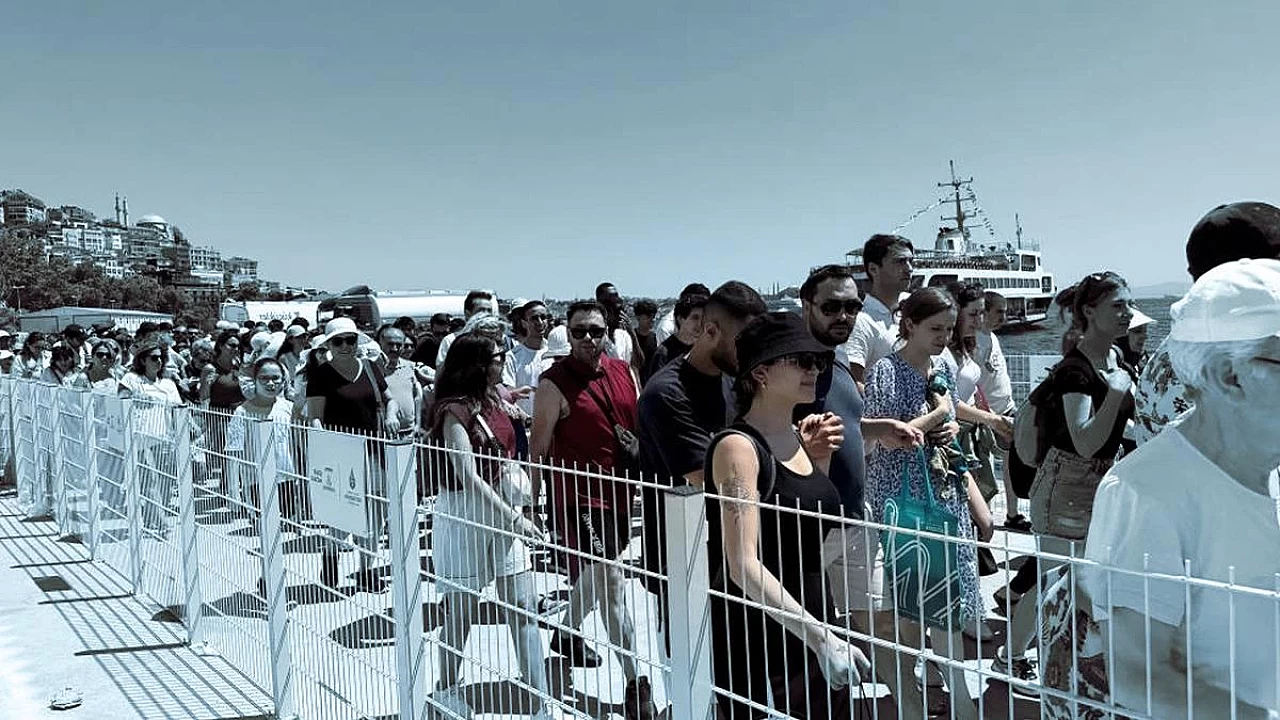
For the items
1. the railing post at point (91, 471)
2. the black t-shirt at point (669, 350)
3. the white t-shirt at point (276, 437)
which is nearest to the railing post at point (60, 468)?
the railing post at point (91, 471)

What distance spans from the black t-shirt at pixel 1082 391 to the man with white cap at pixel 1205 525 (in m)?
2.07

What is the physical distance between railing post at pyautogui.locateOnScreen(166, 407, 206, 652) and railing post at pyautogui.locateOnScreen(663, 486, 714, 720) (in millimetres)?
3927

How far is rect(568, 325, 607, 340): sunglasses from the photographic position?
404 centimetres

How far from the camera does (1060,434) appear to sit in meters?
3.47

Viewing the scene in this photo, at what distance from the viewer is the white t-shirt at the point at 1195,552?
1236mm

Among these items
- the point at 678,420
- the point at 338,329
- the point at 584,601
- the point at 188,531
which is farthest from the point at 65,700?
the point at 678,420

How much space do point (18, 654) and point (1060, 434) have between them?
5485 mm

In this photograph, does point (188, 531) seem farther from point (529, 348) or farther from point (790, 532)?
point (790, 532)

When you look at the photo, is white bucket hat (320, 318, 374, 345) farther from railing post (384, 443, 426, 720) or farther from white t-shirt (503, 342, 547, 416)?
railing post (384, 443, 426, 720)

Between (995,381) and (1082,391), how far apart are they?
2.91 meters

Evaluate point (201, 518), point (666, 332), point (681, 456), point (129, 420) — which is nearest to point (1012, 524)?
point (666, 332)

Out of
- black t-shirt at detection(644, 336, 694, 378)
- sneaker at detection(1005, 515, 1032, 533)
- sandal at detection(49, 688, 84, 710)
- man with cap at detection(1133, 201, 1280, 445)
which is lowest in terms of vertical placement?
sandal at detection(49, 688, 84, 710)

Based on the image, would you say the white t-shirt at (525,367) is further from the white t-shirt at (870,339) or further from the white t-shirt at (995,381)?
the white t-shirt at (995,381)

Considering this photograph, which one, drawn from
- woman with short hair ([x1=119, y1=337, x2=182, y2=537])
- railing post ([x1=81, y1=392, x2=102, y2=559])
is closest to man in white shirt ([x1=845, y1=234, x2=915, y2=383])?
woman with short hair ([x1=119, y1=337, x2=182, y2=537])
